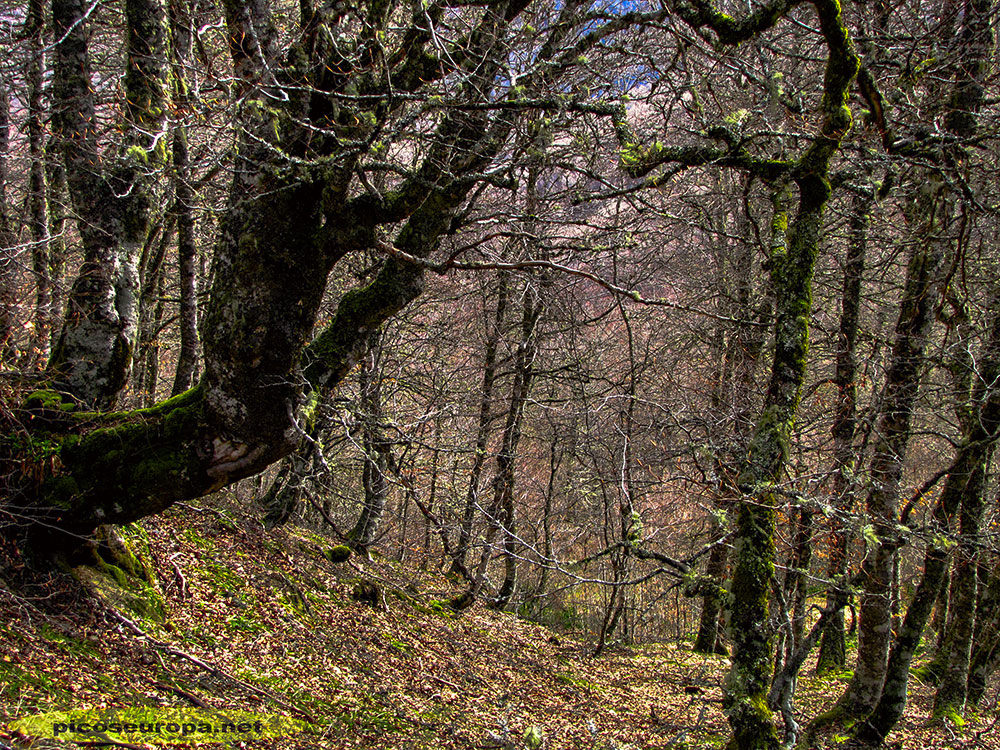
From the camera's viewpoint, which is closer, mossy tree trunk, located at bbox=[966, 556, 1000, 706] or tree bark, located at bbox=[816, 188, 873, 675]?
tree bark, located at bbox=[816, 188, 873, 675]

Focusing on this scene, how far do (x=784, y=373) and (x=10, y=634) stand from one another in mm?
4575

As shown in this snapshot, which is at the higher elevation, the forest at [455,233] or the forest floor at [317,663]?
the forest at [455,233]

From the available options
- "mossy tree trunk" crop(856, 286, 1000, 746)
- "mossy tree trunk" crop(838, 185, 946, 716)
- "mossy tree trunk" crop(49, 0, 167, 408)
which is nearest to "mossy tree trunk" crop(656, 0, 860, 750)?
"mossy tree trunk" crop(838, 185, 946, 716)

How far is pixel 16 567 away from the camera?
397cm

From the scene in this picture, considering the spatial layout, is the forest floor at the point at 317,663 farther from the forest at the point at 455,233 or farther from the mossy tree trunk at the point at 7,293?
the mossy tree trunk at the point at 7,293

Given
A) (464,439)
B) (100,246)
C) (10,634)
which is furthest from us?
(464,439)

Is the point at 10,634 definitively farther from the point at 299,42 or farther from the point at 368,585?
the point at 368,585

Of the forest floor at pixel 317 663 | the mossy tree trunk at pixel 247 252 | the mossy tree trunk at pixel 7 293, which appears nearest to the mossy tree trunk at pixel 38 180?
the mossy tree trunk at pixel 7 293

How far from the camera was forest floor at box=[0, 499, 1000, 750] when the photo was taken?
381 centimetres

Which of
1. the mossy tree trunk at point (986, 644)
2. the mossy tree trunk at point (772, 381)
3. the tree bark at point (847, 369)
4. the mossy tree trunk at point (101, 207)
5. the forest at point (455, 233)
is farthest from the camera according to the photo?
the mossy tree trunk at point (986, 644)

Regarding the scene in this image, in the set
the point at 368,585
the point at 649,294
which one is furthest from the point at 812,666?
the point at 368,585

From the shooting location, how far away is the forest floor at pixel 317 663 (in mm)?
3809

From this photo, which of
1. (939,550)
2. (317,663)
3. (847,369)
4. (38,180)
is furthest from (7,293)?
(847,369)

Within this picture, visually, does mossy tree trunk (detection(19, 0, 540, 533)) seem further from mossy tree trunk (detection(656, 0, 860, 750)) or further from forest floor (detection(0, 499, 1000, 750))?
mossy tree trunk (detection(656, 0, 860, 750))
